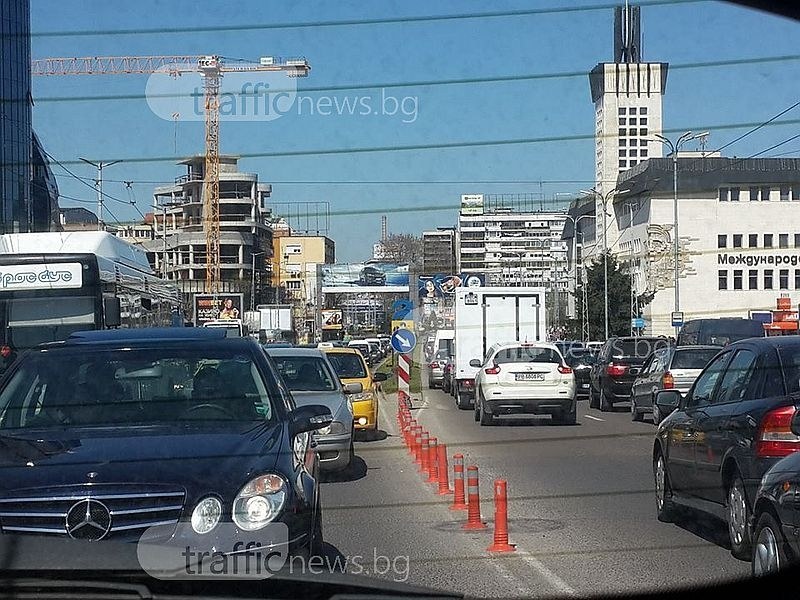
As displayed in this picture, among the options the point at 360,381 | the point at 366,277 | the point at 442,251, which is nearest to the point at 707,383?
the point at 360,381

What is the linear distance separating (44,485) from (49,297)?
1341 cm

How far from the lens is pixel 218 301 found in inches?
1432

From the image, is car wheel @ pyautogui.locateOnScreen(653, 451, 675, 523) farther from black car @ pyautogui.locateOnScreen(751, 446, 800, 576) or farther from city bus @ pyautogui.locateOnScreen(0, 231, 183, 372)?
city bus @ pyautogui.locateOnScreen(0, 231, 183, 372)

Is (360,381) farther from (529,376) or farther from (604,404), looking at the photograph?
(604,404)

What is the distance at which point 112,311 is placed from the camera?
18891 millimetres

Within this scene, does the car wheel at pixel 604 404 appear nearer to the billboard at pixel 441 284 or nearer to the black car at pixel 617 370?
the black car at pixel 617 370

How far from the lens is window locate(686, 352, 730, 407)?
30.1 feet

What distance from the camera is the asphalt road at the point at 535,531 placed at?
722cm

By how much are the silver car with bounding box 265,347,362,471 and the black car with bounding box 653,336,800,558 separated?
3.85 metres

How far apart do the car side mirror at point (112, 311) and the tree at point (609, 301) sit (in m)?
18.3

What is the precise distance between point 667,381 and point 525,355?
9.91 feet

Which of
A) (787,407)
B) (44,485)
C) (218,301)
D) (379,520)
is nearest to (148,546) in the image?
(44,485)

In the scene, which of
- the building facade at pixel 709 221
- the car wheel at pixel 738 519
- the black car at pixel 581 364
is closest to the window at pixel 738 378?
the car wheel at pixel 738 519

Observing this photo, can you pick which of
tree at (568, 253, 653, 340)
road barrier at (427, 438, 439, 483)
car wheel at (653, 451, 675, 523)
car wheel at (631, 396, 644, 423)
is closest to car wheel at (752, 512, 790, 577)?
car wheel at (653, 451, 675, 523)
